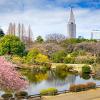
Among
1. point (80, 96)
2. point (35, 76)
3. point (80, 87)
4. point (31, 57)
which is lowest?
point (35, 76)

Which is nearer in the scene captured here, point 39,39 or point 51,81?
point 51,81

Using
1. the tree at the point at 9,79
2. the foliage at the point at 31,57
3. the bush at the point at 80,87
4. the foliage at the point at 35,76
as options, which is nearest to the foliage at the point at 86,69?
the foliage at the point at 35,76

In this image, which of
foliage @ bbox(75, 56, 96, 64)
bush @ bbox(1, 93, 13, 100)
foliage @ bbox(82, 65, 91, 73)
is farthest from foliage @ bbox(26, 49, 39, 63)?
bush @ bbox(1, 93, 13, 100)

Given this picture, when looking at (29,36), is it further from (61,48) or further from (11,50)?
(11,50)

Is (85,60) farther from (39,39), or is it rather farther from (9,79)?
(9,79)

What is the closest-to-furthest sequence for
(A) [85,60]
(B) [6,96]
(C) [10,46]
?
(B) [6,96]
(A) [85,60]
(C) [10,46]

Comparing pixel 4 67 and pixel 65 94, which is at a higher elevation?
pixel 4 67

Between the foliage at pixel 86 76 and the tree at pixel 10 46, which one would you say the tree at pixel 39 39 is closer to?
the tree at pixel 10 46

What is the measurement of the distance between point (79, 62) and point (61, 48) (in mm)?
12545

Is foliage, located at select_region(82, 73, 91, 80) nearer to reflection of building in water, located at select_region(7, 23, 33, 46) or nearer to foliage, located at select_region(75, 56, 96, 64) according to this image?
foliage, located at select_region(75, 56, 96, 64)

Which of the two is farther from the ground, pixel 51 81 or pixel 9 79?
pixel 9 79

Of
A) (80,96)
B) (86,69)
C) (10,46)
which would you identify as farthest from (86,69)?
(80,96)

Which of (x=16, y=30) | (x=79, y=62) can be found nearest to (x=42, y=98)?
(x=79, y=62)

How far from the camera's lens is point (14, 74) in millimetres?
18781
